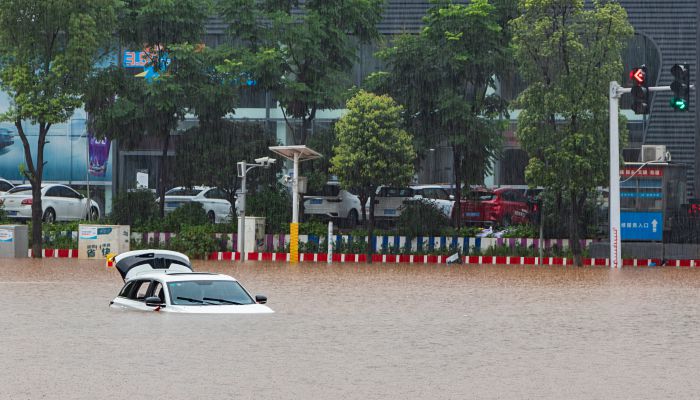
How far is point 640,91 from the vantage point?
1127 inches

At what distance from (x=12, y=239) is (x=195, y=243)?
6253 mm

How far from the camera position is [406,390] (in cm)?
1215

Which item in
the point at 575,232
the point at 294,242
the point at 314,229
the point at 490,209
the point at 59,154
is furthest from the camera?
the point at 59,154

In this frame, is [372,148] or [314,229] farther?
[314,229]

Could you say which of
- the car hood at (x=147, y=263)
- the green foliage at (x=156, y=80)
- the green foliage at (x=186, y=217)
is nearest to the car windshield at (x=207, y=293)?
the car hood at (x=147, y=263)

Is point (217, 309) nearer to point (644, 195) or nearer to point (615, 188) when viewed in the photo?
point (615, 188)

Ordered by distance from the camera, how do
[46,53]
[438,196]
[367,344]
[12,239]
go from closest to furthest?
[367,344] < [46,53] < [12,239] < [438,196]

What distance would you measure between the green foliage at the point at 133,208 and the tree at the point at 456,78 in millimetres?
9538

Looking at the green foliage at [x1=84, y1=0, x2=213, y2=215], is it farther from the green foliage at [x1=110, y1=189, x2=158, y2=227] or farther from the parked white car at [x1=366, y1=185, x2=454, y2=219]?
the parked white car at [x1=366, y1=185, x2=454, y2=219]

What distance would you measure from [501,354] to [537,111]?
2400 cm

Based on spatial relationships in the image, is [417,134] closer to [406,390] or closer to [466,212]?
[466,212]

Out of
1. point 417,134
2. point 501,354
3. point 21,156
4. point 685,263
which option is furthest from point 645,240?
point 21,156

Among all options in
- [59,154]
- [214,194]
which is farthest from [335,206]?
[59,154]

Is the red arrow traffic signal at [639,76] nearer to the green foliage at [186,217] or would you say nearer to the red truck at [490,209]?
the red truck at [490,209]
